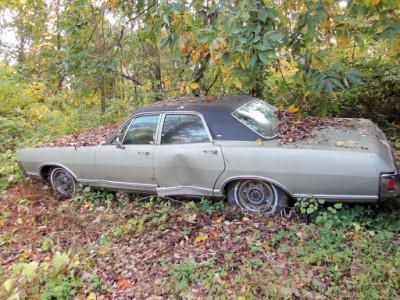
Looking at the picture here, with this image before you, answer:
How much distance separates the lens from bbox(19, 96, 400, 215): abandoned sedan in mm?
3008

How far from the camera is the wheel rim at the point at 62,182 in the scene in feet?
16.1

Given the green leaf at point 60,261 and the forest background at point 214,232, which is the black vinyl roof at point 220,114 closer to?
the forest background at point 214,232

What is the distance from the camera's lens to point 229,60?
331 cm

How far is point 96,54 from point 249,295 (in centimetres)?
521

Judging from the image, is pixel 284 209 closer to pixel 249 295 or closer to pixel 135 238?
pixel 249 295

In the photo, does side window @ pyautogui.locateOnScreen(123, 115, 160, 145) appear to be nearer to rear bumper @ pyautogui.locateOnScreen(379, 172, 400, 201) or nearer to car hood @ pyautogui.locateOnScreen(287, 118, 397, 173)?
car hood @ pyautogui.locateOnScreen(287, 118, 397, 173)

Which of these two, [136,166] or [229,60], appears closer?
[229,60]

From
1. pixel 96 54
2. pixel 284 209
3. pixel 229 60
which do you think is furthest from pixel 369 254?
pixel 96 54

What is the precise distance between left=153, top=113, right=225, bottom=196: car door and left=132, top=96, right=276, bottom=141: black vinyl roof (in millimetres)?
98

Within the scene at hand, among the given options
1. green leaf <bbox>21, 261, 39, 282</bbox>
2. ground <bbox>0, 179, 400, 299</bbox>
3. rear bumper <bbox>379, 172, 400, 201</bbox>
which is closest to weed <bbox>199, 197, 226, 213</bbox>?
ground <bbox>0, 179, 400, 299</bbox>

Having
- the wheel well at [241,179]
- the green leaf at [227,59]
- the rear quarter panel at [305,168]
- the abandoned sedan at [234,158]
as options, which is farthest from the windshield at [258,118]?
the green leaf at [227,59]

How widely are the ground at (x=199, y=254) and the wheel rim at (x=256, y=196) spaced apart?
0.44 feet

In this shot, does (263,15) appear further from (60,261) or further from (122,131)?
(60,261)

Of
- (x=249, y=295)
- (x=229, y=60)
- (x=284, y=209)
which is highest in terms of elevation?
(x=229, y=60)
